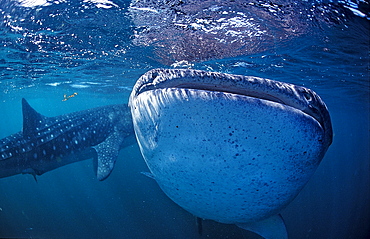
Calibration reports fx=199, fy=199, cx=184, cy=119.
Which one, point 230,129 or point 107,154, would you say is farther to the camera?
point 107,154

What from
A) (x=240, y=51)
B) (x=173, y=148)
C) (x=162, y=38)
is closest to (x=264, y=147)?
(x=173, y=148)

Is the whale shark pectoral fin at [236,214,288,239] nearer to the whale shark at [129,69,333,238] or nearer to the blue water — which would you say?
the whale shark at [129,69,333,238]

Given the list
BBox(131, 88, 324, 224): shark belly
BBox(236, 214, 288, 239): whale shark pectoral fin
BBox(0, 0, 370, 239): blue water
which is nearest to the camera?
BBox(131, 88, 324, 224): shark belly

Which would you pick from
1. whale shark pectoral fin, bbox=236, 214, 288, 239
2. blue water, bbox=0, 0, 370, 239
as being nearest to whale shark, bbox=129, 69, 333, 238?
whale shark pectoral fin, bbox=236, 214, 288, 239

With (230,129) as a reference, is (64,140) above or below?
below

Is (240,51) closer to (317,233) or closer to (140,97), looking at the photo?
(140,97)

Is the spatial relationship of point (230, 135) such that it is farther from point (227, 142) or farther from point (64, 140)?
point (64, 140)

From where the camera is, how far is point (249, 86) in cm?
146

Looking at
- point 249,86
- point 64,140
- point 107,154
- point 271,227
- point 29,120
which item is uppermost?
point 249,86

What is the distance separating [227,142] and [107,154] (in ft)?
19.9

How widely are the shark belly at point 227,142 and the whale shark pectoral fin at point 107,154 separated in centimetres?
485

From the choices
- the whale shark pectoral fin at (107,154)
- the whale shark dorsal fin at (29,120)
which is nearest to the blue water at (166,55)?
the whale shark dorsal fin at (29,120)

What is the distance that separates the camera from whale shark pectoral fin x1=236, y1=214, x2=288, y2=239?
9.84ft

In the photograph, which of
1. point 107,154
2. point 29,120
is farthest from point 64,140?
point 107,154
